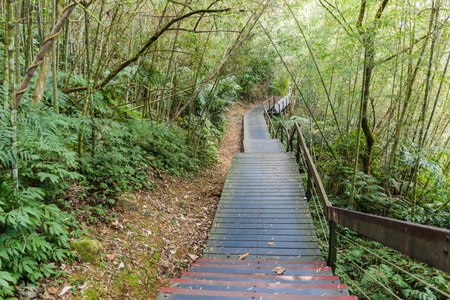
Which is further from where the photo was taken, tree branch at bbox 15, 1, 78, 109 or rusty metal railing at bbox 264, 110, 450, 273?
tree branch at bbox 15, 1, 78, 109

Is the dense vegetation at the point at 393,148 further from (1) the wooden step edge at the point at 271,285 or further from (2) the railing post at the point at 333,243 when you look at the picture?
(1) the wooden step edge at the point at 271,285

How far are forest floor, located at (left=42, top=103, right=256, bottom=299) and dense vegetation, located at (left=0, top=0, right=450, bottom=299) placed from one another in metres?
0.24

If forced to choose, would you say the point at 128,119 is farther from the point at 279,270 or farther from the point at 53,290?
the point at 279,270

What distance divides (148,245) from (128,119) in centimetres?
255

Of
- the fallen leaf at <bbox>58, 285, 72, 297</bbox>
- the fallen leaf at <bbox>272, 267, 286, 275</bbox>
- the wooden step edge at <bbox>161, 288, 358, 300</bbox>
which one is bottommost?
the fallen leaf at <bbox>272, 267, 286, 275</bbox>

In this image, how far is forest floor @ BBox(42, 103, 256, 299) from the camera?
247cm

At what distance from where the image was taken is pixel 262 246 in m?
3.79

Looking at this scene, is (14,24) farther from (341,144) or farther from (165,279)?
(341,144)

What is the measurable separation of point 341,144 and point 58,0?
6104 mm

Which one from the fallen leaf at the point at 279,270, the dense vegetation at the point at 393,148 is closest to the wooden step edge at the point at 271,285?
the fallen leaf at the point at 279,270

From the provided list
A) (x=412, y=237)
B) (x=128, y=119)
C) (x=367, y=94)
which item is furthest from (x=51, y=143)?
(x=367, y=94)

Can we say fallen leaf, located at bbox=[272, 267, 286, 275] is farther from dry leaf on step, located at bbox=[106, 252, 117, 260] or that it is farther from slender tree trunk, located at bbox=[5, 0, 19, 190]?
slender tree trunk, located at bbox=[5, 0, 19, 190]

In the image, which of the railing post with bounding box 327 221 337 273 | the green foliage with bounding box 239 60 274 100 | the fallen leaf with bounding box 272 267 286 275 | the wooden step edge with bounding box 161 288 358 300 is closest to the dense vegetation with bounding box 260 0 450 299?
the railing post with bounding box 327 221 337 273

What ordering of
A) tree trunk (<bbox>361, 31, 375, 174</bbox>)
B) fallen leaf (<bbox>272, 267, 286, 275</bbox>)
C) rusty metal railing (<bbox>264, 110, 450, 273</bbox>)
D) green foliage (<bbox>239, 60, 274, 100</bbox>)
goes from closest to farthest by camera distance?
rusty metal railing (<bbox>264, 110, 450, 273</bbox>) < fallen leaf (<bbox>272, 267, 286, 275</bbox>) < tree trunk (<bbox>361, 31, 375, 174</bbox>) < green foliage (<bbox>239, 60, 274, 100</bbox>)
